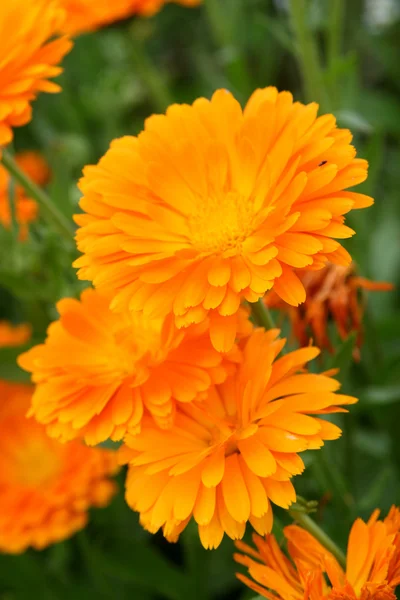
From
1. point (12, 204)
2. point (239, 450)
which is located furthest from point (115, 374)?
point (12, 204)

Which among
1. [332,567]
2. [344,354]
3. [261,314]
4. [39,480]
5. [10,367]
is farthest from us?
[39,480]

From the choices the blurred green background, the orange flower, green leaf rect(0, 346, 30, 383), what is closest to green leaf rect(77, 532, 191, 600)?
the blurred green background

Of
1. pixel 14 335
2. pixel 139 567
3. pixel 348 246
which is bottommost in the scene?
pixel 139 567

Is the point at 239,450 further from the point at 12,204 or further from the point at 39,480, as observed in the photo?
the point at 39,480

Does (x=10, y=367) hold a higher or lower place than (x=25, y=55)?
lower

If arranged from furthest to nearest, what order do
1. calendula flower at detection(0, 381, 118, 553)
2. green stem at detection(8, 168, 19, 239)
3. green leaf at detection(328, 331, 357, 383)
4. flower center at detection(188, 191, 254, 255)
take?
calendula flower at detection(0, 381, 118, 553), green stem at detection(8, 168, 19, 239), green leaf at detection(328, 331, 357, 383), flower center at detection(188, 191, 254, 255)

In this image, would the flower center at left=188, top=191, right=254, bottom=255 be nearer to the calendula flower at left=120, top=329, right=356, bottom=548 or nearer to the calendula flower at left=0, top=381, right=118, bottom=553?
the calendula flower at left=120, top=329, right=356, bottom=548

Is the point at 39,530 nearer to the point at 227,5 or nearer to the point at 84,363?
the point at 84,363
